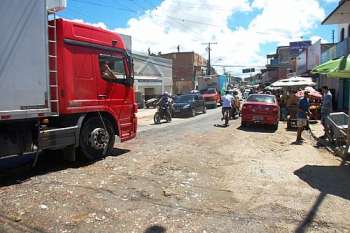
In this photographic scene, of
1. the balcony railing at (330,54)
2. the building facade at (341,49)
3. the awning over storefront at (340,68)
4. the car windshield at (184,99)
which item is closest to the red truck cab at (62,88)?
the awning over storefront at (340,68)

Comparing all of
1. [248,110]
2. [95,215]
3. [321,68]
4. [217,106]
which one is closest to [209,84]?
[217,106]

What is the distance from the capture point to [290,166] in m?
10.7

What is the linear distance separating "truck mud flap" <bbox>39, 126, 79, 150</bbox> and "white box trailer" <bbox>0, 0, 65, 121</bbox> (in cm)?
52

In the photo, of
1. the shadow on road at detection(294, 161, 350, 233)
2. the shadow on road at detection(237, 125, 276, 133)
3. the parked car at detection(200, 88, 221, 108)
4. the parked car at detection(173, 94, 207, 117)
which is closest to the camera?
the shadow on road at detection(294, 161, 350, 233)

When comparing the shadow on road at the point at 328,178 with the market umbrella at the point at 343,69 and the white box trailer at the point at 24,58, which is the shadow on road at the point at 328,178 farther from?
the white box trailer at the point at 24,58

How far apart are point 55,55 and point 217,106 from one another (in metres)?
35.9

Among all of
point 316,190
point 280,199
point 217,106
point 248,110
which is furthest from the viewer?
point 217,106

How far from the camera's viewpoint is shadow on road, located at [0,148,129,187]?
8.75 meters

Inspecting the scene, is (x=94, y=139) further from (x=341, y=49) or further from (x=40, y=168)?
(x=341, y=49)

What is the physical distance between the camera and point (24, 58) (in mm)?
8430

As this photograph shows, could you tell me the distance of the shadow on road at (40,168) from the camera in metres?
8.75

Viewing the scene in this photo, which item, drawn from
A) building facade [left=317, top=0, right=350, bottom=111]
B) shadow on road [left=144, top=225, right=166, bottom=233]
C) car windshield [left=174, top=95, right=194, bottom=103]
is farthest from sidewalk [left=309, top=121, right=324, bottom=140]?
shadow on road [left=144, top=225, right=166, bottom=233]

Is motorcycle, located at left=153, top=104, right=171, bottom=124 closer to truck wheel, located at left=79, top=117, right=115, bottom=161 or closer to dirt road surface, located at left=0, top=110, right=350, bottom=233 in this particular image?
dirt road surface, located at left=0, top=110, right=350, bottom=233

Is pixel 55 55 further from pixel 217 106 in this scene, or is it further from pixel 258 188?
pixel 217 106
